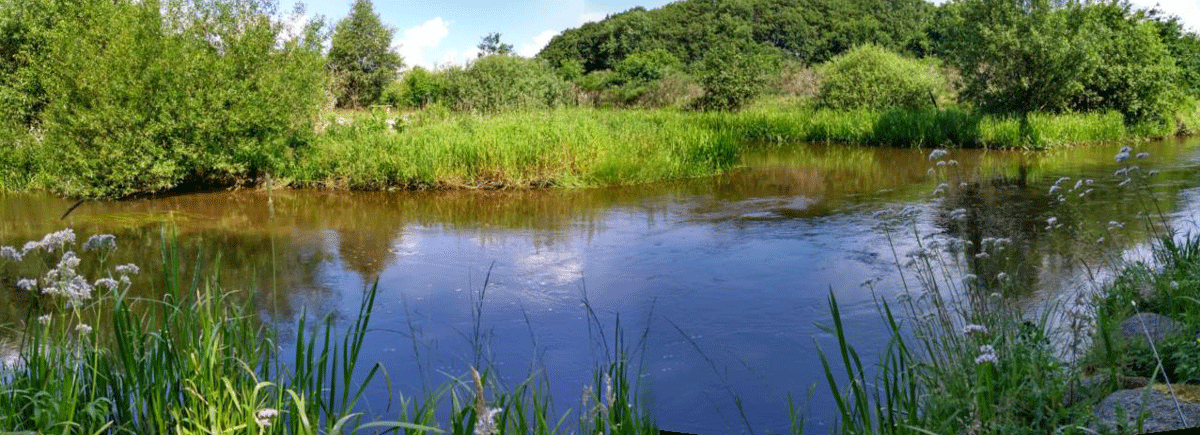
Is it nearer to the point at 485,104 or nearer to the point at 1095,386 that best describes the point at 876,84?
the point at 485,104

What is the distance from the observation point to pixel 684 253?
852 cm

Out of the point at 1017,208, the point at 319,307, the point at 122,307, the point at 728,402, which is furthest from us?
the point at 1017,208

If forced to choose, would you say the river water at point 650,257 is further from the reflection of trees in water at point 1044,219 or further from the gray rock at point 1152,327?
the gray rock at point 1152,327

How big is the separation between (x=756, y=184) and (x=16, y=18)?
1234cm

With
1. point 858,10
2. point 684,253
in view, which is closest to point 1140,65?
point 684,253

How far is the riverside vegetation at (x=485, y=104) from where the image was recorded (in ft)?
41.6

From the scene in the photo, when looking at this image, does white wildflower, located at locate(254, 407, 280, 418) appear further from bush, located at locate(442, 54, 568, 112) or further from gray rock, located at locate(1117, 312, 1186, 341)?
bush, located at locate(442, 54, 568, 112)

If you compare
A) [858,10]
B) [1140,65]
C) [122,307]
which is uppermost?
[858,10]

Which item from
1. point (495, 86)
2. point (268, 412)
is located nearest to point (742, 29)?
point (495, 86)

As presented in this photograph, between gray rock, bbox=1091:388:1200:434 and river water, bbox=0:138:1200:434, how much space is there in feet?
3.76

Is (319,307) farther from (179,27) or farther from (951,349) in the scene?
(179,27)

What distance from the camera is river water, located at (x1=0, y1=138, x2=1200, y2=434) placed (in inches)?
205

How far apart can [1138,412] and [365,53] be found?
3730cm

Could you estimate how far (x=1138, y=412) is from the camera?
3412mm
